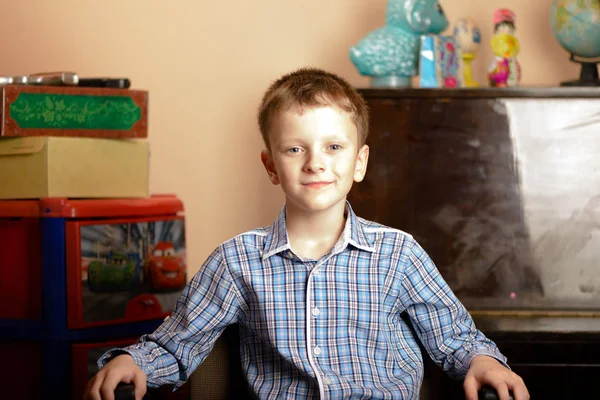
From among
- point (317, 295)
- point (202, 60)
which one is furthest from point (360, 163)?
point (202, 60)

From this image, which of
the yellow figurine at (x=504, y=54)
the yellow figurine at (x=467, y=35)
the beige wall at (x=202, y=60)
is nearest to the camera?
the yellow figurine at (x=504, y=54)

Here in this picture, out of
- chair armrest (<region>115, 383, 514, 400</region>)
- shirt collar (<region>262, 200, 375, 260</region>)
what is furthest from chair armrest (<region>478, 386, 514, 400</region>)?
shirt collar (<region>262, 200, 375, 260</region>)

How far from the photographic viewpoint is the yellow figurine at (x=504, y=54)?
232 centimetres

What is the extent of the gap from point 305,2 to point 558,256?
1272 mm

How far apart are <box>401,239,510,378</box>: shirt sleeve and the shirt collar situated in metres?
0.10

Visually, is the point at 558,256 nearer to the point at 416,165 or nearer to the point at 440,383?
the point at 416,165

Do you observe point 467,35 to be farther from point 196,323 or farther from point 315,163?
point 196,323

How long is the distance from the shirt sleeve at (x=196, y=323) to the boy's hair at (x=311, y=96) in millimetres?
281

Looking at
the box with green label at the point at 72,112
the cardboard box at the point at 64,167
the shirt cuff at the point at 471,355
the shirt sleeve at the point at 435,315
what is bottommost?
the shirt cuff at the point at 471,355

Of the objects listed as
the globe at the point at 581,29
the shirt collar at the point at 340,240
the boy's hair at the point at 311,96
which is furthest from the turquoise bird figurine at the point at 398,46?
the shirt collar at the point at 340,240

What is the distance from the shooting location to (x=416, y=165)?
218cm

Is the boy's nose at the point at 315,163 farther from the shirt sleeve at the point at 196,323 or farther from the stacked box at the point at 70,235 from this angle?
the stacked box at the point at 70,235

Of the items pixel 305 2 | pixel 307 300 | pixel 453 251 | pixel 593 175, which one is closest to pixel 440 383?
pixel 307 300

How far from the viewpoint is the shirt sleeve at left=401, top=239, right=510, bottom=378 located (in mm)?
1505
